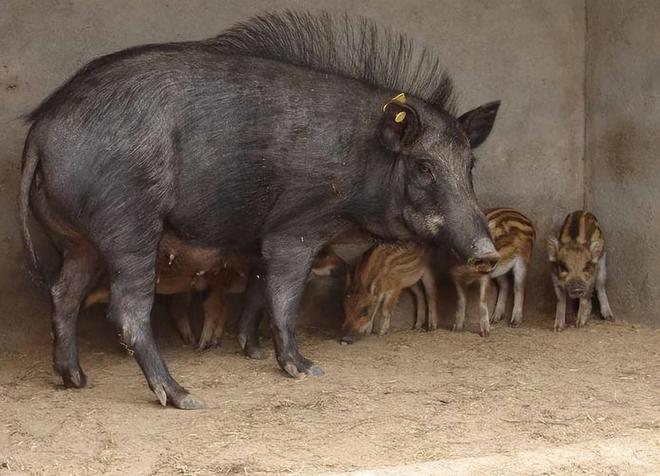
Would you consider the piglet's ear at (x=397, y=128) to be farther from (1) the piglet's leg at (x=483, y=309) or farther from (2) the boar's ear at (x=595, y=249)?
(2) the boar's ear at (x=595, y=249)

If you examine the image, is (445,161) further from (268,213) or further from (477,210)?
(268,213)

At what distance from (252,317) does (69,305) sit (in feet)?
A: 4.29

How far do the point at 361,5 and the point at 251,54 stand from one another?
5.48 feet

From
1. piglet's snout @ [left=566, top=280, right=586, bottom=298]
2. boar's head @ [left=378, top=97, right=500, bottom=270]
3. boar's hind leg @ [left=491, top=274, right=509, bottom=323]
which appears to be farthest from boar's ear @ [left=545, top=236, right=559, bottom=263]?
boar's head @ [left=378, top=97, right=500, bottom=270]

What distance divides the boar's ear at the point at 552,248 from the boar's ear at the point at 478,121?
1.60m

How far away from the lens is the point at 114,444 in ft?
15.5

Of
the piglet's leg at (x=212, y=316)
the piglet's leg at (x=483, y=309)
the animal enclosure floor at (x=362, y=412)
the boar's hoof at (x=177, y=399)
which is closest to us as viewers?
the animal enclosure floor at (x=362, y=412)

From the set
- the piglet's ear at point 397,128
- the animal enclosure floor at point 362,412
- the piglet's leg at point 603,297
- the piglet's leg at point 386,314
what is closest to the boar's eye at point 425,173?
the piglet's ear at point 397,128

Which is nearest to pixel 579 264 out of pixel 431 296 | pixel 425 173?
pixel 431 296

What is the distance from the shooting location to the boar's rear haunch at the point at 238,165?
537 cm

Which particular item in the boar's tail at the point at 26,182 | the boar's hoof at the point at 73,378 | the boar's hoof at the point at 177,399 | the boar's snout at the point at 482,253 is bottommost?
the boar's hoof at the point at 73,378

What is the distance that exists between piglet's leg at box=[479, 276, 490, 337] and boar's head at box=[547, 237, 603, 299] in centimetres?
53

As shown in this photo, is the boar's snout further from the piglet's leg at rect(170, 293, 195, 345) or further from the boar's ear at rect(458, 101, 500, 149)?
the piglet's leg at rect(170, 293, 195, 345)

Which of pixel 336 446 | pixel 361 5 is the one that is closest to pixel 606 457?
pixel 336 446
